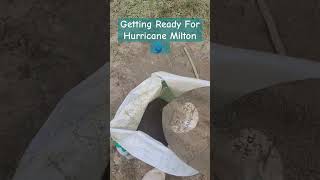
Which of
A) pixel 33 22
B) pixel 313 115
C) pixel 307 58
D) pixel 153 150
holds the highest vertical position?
pixel 33 22

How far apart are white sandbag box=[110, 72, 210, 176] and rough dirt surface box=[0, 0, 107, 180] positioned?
14.1 inches

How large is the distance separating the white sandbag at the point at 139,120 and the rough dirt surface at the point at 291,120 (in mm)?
399

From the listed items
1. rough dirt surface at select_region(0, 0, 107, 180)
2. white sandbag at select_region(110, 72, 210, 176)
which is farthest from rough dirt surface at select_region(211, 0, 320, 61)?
rough dirt surface at select_region(0, 0, 107, 180)

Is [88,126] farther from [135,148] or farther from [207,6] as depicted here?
[207,6]

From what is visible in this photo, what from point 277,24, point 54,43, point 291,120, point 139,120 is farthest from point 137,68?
point 291,120

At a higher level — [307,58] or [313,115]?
[307,58]

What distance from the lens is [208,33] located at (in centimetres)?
358

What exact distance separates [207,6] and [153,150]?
103 cm

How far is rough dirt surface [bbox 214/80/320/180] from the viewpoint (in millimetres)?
3588

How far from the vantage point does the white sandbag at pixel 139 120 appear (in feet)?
11.8

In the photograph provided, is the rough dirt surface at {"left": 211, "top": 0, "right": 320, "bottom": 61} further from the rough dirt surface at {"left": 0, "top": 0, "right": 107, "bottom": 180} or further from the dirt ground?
the rough dirt surface at {"left": 0, "top": 0, "right": 107, "bottom": 180}

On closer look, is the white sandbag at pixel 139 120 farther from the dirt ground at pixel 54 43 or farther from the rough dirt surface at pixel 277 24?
the rough dirt surface at pixel 277 24

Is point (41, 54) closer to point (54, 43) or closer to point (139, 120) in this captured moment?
point (54, 43)

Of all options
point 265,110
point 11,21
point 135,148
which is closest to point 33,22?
point 11,21
